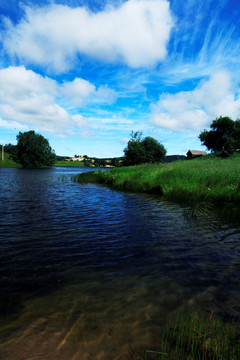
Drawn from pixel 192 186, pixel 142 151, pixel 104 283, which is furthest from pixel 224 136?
pixel 104 283

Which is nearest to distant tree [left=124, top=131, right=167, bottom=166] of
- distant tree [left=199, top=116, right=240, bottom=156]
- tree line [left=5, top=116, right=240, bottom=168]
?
tree line [left=5, top=116, right=240, bottom=168]

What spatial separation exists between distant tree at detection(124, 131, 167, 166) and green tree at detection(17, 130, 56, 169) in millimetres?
43993

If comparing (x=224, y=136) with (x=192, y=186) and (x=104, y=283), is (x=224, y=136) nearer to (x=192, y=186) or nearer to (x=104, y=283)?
(x=192, y=186)

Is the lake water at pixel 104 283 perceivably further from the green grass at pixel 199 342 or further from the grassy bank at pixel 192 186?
the grassy bank at pixel 192 186

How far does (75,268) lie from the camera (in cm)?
423

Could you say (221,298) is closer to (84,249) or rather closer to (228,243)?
(228,243)

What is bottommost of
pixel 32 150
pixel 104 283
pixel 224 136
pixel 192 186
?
pixel 104 283

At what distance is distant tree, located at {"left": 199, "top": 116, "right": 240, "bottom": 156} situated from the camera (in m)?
62.8

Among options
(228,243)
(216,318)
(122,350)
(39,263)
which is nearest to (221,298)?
(216,318)

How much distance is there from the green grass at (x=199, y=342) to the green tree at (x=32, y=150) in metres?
94.7

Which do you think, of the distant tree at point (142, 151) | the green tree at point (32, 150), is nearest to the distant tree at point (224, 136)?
the distant tree at point (142, 151)

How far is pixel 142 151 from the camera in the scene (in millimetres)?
70062

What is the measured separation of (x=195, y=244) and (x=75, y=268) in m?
3.53

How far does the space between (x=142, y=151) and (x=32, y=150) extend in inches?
2135
